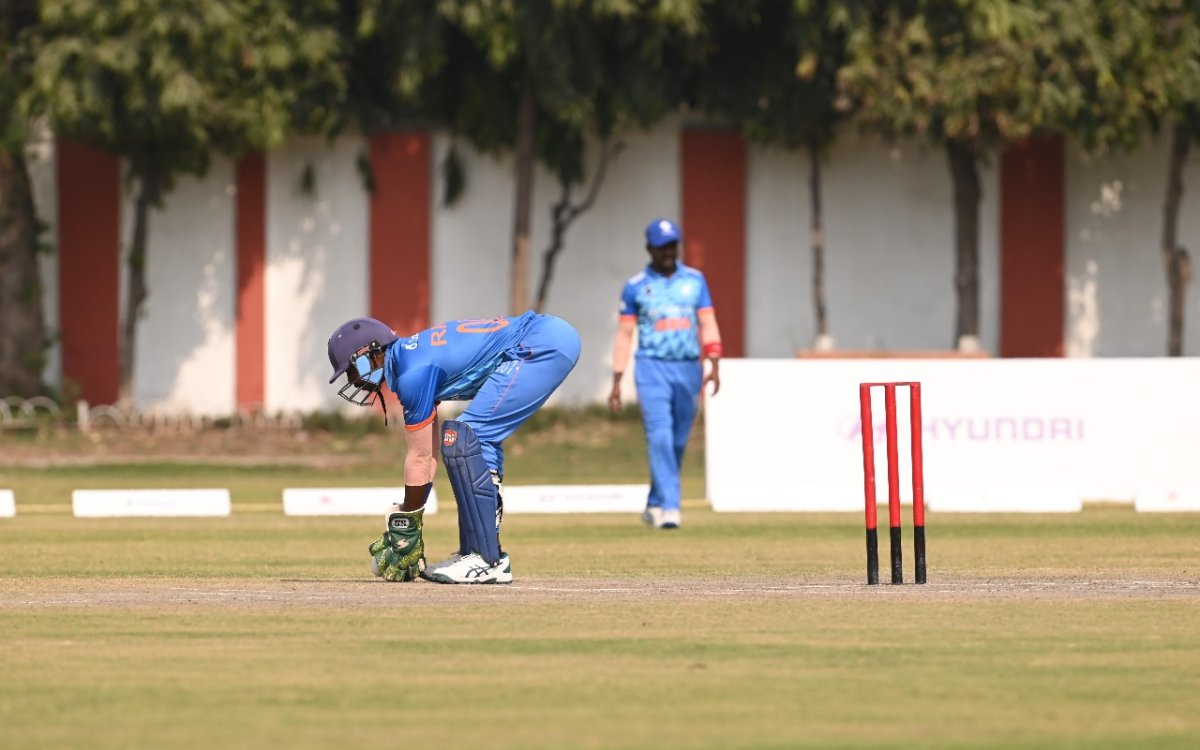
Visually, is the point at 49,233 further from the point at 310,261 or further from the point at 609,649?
the point at 609,649

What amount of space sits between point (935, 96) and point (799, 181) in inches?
149

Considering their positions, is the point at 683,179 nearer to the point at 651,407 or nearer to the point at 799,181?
the point at 799,181

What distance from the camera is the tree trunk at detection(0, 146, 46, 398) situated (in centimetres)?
2962

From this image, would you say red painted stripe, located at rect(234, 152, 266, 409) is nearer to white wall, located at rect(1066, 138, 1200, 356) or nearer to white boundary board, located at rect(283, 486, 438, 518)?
white wall, located at rect(1066, 138, 1200, 356)

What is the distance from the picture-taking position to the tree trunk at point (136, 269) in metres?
30.1

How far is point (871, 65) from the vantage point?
2741 centimetres

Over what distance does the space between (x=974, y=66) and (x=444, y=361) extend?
18.0m

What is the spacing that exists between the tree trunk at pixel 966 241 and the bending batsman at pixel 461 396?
772 inches

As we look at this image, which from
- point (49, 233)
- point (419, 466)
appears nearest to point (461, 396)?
point (419, 466)

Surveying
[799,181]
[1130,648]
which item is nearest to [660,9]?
[799,181]

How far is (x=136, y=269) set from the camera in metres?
30.1

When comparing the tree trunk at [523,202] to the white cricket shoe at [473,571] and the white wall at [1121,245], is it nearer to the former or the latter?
the white wall at [1121,245]

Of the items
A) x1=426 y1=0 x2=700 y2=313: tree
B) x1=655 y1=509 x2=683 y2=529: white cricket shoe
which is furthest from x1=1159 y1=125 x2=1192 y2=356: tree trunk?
x1=655 y1=509 x2=683 y2=529: white cricket shoe

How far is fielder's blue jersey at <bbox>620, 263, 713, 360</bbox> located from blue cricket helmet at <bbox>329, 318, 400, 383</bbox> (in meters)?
5.31
